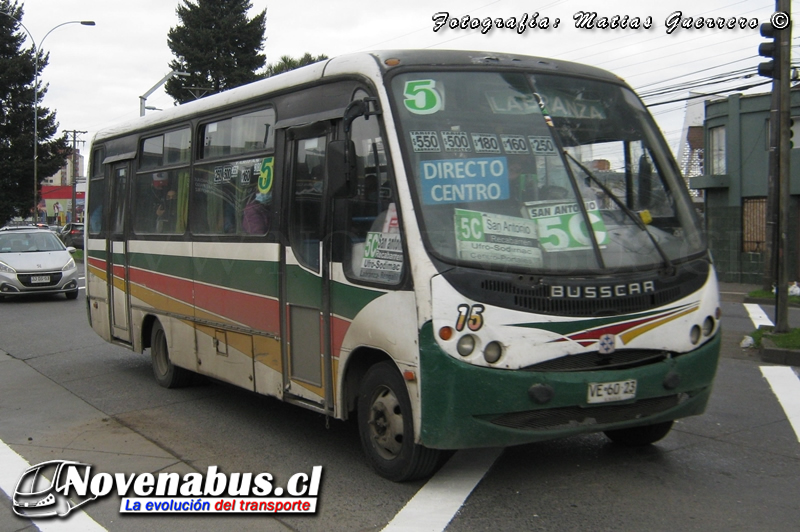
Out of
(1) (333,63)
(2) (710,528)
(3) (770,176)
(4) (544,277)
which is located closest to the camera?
(2) (710,528)

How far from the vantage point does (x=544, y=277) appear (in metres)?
5.14

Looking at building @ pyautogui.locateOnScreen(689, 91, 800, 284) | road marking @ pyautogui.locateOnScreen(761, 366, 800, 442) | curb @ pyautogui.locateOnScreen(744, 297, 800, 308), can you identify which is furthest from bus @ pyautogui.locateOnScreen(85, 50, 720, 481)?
building @ pyautogui.locateOnScreen(689, 91, 800, 284)

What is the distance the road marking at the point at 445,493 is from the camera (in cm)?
487

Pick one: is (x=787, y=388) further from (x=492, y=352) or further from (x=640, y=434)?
(x=492, y=352)

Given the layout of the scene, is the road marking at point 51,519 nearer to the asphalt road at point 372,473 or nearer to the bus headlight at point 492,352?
the asphalt road at point 372,473

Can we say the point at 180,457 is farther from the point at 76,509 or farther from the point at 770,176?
the point at 770,176

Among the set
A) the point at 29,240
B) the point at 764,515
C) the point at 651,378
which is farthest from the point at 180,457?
the point at 29,240

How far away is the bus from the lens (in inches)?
199

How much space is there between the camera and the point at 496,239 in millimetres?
5199

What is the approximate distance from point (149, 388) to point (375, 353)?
15.2ft

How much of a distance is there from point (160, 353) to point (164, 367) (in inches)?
7.7

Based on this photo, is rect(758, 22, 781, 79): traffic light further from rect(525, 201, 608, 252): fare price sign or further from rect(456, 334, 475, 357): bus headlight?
rect(456, 334, 475, 357): bus headlight

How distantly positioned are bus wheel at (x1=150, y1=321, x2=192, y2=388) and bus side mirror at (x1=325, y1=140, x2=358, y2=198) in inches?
171

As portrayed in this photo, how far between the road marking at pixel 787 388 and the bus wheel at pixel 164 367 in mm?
6006
